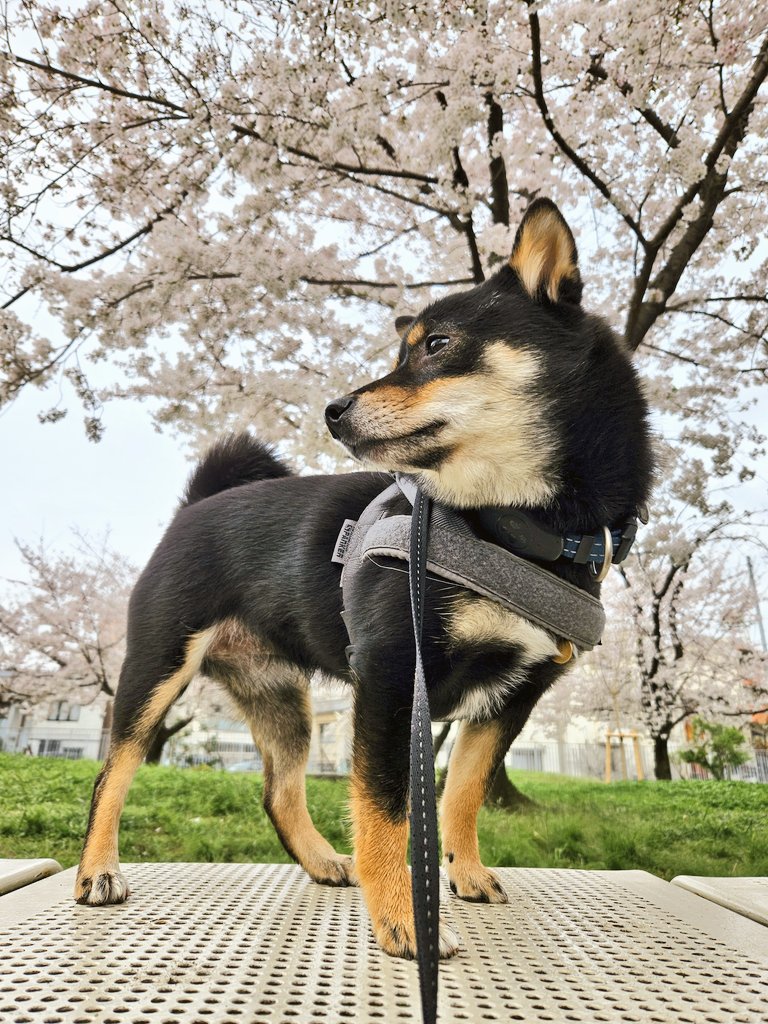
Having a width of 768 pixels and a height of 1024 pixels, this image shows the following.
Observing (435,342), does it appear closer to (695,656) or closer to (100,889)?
(100,889)

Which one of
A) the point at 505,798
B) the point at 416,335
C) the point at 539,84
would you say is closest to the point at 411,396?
the point at 416,335

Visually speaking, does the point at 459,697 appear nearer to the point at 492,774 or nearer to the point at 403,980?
the point at 492,774

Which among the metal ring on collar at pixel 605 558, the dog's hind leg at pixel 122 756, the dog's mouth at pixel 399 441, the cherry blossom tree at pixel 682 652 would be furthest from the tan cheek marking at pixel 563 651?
the cherry blossom tree at pixel 682 652

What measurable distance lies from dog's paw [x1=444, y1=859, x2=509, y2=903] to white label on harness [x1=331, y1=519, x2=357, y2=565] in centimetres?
100

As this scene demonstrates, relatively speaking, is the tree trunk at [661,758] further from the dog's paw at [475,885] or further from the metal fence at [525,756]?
the dog's paw at [475,885]

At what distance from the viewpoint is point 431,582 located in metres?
1.71

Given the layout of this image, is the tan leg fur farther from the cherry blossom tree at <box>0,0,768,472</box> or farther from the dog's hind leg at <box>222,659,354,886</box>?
the cherry blossom tree at <box>0,0,768,472</box>

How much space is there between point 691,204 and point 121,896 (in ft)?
18.5

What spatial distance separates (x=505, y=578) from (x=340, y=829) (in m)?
3.28

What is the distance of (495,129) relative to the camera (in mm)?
5648

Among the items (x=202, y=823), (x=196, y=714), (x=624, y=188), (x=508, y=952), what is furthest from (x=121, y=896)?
(x=196, y=714)

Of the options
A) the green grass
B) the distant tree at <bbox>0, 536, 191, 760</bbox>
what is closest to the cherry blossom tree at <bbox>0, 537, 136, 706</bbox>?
the distant tree at <bbox>0, 536, 191, 760</bbox>

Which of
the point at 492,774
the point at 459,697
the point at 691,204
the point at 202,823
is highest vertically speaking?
the point at 691,204

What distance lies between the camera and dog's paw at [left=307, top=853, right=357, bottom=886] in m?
2.23
